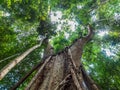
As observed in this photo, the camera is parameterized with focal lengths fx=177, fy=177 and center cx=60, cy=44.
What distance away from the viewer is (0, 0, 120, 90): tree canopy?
9.71m

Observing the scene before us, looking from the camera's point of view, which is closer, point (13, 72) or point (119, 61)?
point (13, 72)

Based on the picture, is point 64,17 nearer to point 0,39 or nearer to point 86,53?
point 86,53

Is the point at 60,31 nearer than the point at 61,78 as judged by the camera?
No

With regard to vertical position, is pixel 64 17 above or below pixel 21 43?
above

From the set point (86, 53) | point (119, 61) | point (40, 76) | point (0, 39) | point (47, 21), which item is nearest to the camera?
point (40, 76)

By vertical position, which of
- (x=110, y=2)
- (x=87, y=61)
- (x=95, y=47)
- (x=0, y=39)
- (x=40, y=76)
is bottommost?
(x=87, y=61)

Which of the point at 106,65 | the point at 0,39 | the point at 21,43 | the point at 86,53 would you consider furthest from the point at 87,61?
the point at 0,39

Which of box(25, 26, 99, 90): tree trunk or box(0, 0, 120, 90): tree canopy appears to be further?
box(0, 0, 120, 90): tree canopy

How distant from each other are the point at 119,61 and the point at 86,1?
4.54 metres

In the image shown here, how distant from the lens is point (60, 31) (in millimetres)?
13688

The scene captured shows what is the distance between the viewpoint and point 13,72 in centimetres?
975

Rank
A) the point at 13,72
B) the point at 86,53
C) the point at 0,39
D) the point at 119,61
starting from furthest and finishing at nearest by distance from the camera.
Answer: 1. the point at 86,53
2. the point at 119,61
3. the point at 13,72
4. the point at 0,39

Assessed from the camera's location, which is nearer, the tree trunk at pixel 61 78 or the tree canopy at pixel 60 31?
the tree trunk at pixel 61 78

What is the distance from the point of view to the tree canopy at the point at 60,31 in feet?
31.9
